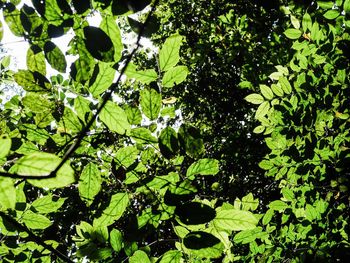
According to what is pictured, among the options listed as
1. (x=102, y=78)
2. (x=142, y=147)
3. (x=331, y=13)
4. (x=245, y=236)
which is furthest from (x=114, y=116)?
(x=331, y=13)

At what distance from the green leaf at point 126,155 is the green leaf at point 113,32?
0.50 m

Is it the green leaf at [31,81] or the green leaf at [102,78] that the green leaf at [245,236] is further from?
the green leaf at [31,81]

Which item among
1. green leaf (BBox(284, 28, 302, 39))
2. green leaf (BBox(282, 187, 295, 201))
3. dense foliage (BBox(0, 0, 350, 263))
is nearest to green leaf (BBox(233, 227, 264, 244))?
dense foliage (BBox(0, 0, 350, 263))

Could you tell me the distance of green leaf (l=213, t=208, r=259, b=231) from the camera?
1.01m

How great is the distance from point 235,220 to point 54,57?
84cm

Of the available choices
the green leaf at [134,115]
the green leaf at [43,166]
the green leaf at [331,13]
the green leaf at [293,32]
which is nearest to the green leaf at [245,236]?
the green leaf at [134,115]

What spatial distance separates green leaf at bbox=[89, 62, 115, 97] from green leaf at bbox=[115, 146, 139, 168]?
0.34 metres

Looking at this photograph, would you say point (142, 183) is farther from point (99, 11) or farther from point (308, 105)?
point (308, 105)

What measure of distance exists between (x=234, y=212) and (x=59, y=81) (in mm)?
1477

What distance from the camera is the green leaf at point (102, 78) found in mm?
994

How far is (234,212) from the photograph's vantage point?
1.03 metres

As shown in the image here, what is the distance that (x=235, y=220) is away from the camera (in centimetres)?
102

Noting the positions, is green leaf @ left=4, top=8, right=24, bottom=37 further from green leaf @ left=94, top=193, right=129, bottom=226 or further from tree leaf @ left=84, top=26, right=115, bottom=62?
green leaf @ left=94, top=193, right=129, bottom=226

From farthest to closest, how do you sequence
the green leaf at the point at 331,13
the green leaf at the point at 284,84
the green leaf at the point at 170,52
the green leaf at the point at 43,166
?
the green leaf at the point at 284,84 < the green leaf at the point at 331,13 < the green leaf at the point at 170,52 < the green leaf at the point at 43,166
